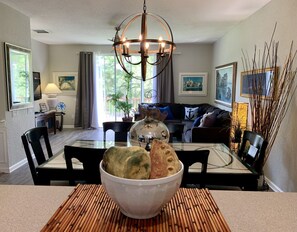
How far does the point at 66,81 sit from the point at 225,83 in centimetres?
480

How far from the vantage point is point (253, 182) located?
1820 millimetres

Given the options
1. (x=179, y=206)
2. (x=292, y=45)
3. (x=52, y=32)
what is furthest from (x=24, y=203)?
(x=52, y=32)

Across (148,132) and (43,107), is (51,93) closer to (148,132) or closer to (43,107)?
(43,107)

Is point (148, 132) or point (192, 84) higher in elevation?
point (192, 84)

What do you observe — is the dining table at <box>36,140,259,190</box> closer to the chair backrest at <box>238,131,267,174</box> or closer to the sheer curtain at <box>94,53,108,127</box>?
the chair backrest at <box>238,131,267,174</box>

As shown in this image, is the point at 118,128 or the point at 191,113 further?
the point at 191,113

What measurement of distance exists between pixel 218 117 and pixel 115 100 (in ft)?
11.8

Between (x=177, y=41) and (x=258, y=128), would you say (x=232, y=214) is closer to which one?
(x=258, y=128)

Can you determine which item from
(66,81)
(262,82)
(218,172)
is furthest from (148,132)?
(66,81)

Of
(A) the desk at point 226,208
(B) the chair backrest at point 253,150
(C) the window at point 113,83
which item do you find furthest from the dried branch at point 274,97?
(C) the window at point 113,83

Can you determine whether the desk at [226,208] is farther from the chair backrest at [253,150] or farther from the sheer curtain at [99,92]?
the sheer curtain at [99,92]

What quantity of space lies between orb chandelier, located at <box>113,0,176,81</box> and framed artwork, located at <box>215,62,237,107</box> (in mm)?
1439

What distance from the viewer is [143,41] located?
7.39 feet

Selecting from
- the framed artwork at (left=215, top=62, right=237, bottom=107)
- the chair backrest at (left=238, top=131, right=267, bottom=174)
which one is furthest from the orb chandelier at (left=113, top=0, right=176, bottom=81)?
the framed artwork at (left=215, top=62, right=237, bottom=107)
